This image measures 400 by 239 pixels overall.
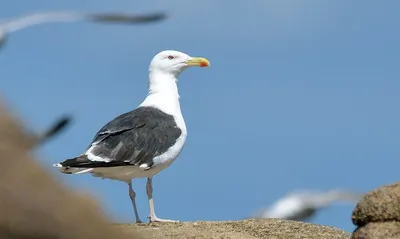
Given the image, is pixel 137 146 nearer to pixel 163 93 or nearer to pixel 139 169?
pixel 139 169

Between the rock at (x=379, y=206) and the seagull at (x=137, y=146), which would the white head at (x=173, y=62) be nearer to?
→ the seagull at (x=137, y=146)

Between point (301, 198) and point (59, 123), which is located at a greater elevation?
point (301, 198)

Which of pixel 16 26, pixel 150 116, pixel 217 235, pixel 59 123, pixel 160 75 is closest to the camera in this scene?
pixel 59 123

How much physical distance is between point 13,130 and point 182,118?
468 inches

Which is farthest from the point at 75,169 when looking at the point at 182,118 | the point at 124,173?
the point at 182,118

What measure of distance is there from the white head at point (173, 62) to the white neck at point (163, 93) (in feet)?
0.24

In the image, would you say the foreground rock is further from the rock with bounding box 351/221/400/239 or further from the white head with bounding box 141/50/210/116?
the white head with bounding box 141/50/210/116

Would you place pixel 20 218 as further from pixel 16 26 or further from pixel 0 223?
pixel 16 26

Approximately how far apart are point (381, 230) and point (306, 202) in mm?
1041

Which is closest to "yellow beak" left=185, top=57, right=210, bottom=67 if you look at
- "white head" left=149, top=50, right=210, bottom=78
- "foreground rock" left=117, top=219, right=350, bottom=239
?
"white head" left=149, top=50, right=210, bottom=78

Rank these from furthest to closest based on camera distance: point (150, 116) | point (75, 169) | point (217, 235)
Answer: point (150, 116), point (75, 169), point (217, 235)

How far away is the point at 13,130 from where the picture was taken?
5.93m

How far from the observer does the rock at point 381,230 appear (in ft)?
35.3

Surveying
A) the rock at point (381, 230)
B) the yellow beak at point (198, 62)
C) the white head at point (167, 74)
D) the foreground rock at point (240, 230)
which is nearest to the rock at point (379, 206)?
the rock at point (381, 230)
